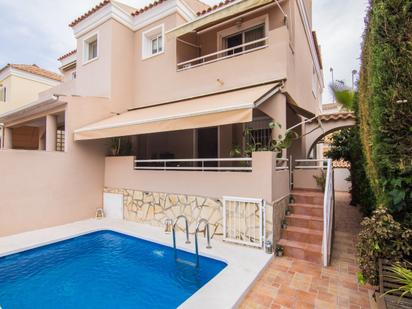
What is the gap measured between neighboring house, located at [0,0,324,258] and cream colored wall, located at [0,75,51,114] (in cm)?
1365

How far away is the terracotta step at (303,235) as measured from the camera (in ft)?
43.9

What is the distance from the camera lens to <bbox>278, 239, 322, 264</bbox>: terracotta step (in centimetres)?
1243

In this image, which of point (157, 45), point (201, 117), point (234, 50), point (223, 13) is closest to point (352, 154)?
point (234, 50)

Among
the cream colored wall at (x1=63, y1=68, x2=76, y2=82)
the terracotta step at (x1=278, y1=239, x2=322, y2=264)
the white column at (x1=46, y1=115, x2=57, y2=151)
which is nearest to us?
the terracotta step at (x1=278, y1=239, x2=322, y2=264)

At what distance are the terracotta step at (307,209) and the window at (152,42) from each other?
63.1ft

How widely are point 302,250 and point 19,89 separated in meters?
48.5

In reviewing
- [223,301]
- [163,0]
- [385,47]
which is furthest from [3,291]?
[163,0]

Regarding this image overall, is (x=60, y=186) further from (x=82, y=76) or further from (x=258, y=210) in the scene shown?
(x=258, y=210)

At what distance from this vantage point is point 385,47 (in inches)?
344

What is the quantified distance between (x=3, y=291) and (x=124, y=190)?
1123cm

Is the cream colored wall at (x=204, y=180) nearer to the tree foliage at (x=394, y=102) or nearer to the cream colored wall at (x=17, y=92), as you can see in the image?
the tree foliage at (x=394, y=102)

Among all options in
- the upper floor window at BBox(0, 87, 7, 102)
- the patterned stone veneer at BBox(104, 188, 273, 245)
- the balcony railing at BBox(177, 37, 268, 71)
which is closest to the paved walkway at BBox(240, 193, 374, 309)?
the patterned stone veneer at BBox(104, 188, 273, 245)

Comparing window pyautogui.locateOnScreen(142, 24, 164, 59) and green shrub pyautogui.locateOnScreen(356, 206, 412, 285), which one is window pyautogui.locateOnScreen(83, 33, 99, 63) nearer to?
window pyautogui.locateOnScreen(142, 24, 164, 59)

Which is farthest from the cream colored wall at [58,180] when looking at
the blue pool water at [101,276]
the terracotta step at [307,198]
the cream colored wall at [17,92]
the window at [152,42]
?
the cream colored wall at [17,92]
